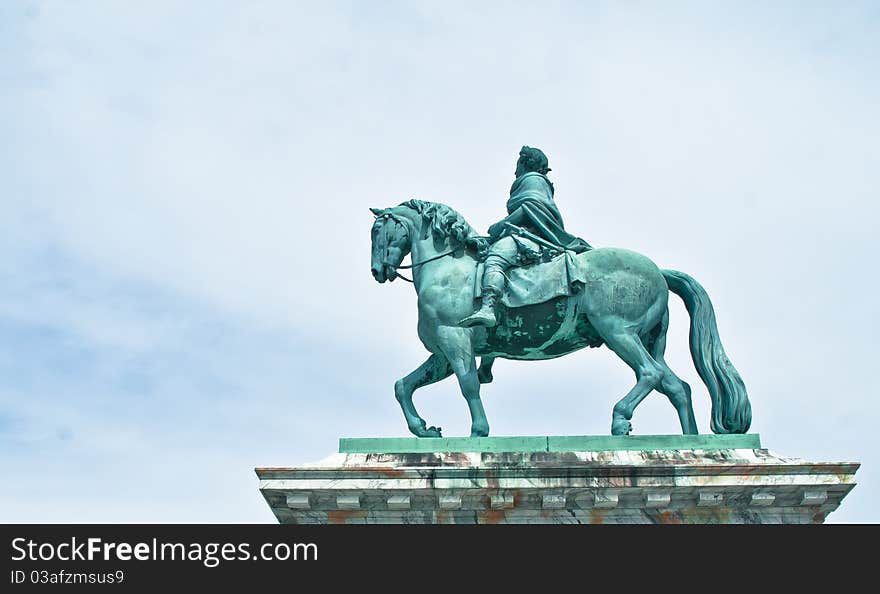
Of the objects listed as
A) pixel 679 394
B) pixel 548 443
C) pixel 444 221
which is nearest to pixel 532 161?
pixel 444 221

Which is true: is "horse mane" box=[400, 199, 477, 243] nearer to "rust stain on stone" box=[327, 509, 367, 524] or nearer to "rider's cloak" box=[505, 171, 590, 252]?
"rider's cloak" box=[505, 171, 590, 252]

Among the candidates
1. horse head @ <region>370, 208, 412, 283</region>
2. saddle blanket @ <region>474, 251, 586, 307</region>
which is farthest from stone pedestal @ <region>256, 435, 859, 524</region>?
horse head @ <region>370, 208, 412, 283</region>

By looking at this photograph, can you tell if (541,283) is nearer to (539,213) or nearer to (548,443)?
(539,213)

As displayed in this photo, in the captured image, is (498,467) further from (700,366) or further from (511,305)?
(700,366)

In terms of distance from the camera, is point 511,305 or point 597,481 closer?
point 597,481

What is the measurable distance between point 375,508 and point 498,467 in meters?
1.56

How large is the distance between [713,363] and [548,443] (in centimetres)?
280

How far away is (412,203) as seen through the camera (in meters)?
17.0

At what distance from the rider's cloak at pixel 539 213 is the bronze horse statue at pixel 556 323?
555 mm

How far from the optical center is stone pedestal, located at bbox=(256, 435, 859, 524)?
47.8ft
